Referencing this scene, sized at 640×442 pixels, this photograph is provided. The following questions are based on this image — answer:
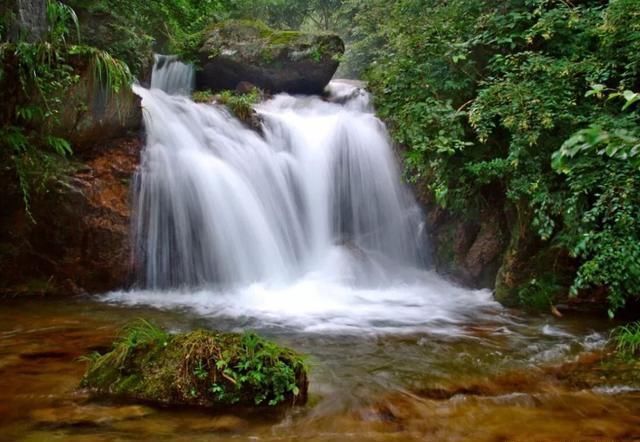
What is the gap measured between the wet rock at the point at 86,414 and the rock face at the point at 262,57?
9.30m

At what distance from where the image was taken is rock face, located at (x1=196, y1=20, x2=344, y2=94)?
35.5 feet

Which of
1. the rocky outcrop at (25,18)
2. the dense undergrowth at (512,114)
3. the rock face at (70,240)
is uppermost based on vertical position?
the rocky outcrop at (25,18)

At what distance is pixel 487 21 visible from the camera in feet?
19.4

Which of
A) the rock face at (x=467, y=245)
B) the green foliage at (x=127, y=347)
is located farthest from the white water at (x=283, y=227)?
the green foliage at (x=127, y=347)

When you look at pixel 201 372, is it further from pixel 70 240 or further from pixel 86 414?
pixel 70 240

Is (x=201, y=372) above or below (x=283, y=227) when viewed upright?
below

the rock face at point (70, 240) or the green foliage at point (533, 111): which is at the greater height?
the green foliage at point (533, 111)

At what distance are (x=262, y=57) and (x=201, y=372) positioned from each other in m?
9.21

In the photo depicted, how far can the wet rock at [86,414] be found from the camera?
101 inches

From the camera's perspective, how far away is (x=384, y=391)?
10.6 feet

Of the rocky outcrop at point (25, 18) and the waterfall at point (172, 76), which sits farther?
the waterfall at point (172, 76)

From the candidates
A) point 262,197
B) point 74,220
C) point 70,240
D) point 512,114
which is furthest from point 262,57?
point 512,114

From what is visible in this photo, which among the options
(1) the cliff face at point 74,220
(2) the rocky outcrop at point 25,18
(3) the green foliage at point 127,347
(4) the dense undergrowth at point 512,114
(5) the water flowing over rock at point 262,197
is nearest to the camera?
(3) the green foliage at point 127,347

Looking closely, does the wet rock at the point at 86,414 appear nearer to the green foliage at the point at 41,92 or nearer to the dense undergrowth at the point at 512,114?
the green foliage at the point at 41,92
